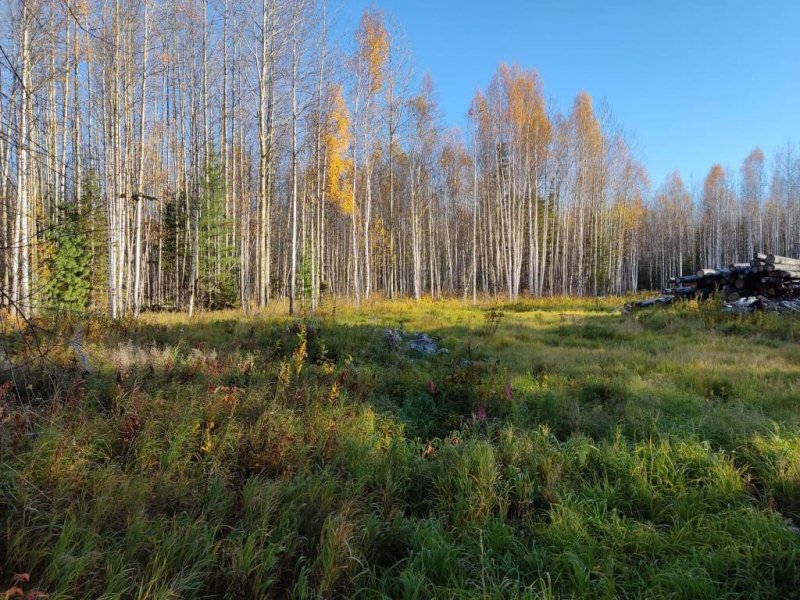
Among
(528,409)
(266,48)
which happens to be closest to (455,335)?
(528,409)

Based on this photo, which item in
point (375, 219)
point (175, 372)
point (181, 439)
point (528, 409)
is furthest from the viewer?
point (375, 219)

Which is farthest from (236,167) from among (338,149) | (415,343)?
(415,343)

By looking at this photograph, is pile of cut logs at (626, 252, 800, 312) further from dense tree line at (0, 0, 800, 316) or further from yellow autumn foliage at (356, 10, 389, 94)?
yellow autumn foliage at (356, 10, 389, 94)

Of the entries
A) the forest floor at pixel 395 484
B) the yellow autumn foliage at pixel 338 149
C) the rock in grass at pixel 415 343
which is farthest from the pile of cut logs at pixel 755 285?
the yellow autumn foliage at pixel 338 149

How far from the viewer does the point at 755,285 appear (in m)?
12.5

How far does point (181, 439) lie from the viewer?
319 centimetres

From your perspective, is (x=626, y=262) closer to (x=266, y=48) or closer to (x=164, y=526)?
(x=266, y=48)

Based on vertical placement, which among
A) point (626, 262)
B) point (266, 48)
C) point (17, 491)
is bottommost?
point (17, 491)

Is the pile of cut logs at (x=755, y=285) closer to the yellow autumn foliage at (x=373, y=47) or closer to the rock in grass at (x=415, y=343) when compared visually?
the rock in grass at (x=415, y=343)

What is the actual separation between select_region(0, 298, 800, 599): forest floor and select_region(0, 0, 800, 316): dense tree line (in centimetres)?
125

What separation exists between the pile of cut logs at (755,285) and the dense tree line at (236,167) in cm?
967

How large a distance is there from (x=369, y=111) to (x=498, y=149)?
26.4 feet

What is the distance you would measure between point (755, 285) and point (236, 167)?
22004 millimetres

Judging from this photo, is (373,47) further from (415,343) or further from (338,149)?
(415,343)
